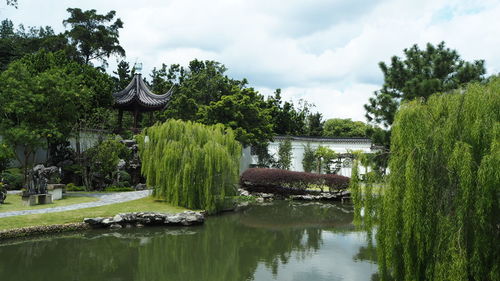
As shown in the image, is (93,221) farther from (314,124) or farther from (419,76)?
(314,124)

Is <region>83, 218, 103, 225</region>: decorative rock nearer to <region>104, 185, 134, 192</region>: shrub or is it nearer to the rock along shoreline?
the rock along shoreline

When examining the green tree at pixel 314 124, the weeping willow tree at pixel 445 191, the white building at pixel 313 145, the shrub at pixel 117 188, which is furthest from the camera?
the green tree at pixel 314 124

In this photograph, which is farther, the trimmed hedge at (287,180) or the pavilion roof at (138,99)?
the pavilion roof at (138,99)

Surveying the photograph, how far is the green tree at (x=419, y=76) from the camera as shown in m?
12.1

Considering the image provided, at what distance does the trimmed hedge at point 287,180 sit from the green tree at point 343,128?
15.3 metres

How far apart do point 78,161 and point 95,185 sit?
1.20m

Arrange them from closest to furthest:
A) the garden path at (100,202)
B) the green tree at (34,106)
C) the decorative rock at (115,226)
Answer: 1. the garden path at (100,202)
2. the decorative rock at (115,226)
3. the green tree at (34,106)

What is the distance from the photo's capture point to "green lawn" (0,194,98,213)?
1075cm

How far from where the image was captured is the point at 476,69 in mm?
12516

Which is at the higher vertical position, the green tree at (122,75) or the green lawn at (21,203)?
the green tree at (122,75)

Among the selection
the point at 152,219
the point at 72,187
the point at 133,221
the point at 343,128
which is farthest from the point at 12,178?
the point at 343,128

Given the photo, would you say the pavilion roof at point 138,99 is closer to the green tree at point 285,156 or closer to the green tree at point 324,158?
the green tree at point 285,156

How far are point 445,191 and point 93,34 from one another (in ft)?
88.9

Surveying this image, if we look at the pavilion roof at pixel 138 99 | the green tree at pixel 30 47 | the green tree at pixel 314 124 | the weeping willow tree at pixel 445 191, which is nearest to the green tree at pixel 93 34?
the green tree at pixel 30 47
